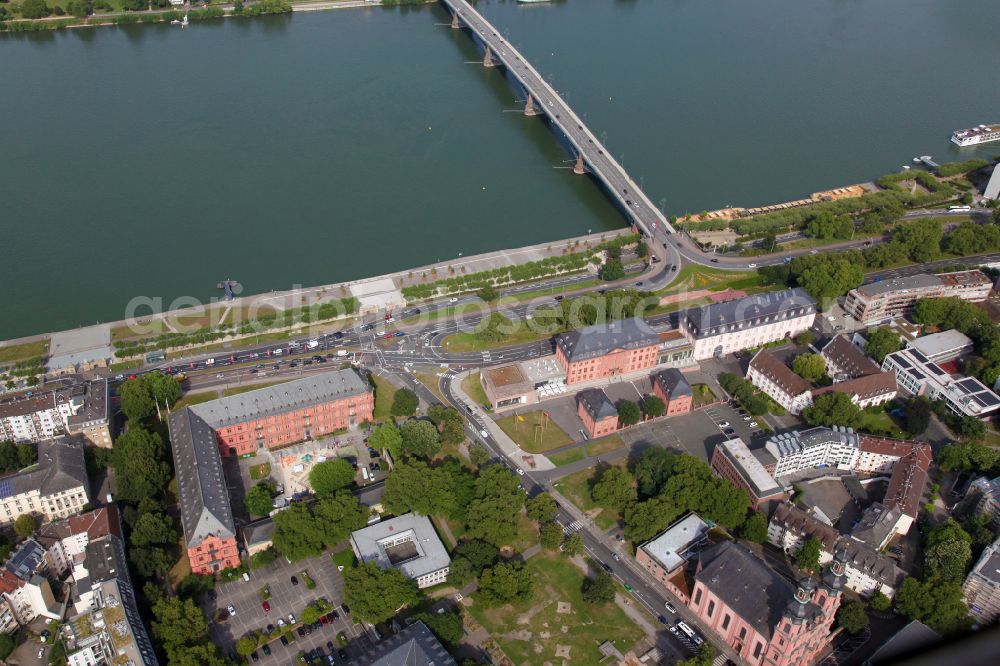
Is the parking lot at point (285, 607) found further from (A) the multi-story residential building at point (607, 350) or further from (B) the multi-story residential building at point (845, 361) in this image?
(B) the multi-story residential building at point (845, 361)

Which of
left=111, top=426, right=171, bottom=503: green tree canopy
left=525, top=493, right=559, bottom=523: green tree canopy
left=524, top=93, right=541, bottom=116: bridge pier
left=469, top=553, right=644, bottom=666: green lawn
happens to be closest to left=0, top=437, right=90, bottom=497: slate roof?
left=111, top=426, right=171, bottom=503: green tree canopy

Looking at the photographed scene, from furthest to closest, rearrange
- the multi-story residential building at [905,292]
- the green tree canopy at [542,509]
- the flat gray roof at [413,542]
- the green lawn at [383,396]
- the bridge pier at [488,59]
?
the bridge pier at [488,59] → the multi-story residential building at [905,292] → the green lawn at [383,396] → the green tree canopy at [542,509] → the flat gray roof at [413,542]

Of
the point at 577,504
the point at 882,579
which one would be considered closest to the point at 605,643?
the point at 577,504

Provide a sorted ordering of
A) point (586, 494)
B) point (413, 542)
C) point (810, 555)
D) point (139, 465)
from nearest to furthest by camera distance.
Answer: point (810, 555) < point (413, 542) < point (139, 465) < point (586, 494)

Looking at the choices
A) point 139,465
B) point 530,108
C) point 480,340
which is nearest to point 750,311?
point 480,340

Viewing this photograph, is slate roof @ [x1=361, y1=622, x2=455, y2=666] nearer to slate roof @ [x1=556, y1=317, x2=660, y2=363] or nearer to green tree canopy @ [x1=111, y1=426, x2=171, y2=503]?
green tree canopy @ [x1=111, y1=426, x2=171, y2=503]

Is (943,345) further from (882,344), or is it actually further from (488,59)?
(488,59)

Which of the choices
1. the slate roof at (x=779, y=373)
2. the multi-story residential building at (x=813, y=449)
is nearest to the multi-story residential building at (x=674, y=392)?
the slate roof at (x=779, y=373)

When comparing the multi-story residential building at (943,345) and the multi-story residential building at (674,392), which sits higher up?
the multi-story residential building at (943,345)

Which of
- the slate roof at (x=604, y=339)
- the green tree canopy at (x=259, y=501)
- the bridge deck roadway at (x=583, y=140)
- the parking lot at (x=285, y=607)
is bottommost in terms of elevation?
the parking lot at (x=285, y=607)
